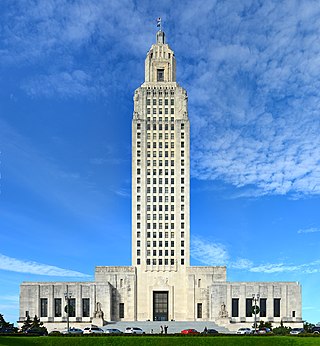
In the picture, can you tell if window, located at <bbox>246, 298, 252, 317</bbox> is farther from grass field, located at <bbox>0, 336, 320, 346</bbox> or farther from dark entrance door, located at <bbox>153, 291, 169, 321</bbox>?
grass field, located at <bbox>0, 336, 320, 346</bbox>

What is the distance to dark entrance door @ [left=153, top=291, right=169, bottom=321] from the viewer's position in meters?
99.0

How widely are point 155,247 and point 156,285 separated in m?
7.04

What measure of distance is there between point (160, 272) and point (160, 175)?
18.4 m

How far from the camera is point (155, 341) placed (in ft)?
152

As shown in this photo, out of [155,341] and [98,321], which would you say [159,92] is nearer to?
[98,321]

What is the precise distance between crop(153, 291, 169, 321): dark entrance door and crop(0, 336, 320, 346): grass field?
5264 centimetres

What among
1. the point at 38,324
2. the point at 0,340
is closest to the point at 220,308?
the point at 38,324

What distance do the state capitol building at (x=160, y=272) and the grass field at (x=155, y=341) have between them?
39.5m

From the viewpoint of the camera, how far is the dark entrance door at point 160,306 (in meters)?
99.0

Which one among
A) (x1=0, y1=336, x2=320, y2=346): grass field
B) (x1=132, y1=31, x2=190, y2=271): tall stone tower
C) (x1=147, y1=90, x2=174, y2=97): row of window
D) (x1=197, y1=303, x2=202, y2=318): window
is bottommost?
(x1=197, y1=303, x2=202, y2=318): window

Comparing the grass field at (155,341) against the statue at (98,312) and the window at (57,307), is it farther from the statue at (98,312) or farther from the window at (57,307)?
the window at (57,307)

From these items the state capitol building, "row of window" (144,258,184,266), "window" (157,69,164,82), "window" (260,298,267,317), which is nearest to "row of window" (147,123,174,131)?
the state capitol building

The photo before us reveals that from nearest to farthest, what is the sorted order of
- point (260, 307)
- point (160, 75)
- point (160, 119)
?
point (260, 307)
point (160, 119)
point (160, 75)

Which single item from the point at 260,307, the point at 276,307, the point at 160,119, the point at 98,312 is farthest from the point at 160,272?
the point at 160,119
